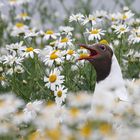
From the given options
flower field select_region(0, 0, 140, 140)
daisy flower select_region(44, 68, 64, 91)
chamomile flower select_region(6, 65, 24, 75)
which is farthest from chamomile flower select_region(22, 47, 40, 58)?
daisy flower select_region(44, 68, 64, 91)

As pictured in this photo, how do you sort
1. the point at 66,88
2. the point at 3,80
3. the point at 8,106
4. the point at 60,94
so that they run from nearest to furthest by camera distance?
the point at 8,106
the point at 60,94
the point at 66,88
the point at 3,80

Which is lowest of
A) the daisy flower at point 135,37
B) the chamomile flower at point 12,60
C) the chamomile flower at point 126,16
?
the chamomile flower at point 12,60

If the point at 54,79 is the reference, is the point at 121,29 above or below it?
above

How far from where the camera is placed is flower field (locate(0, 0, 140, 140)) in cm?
137

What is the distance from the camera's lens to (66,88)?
3156mm

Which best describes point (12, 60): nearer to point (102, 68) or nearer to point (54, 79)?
point (54, 79)

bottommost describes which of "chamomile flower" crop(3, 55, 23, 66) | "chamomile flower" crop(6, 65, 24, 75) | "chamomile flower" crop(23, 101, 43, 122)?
"chamomile flower" crop(6, 65, 24, 75)

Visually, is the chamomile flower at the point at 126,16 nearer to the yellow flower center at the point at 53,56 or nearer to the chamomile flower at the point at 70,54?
the chamomile flower at the point at 70,54

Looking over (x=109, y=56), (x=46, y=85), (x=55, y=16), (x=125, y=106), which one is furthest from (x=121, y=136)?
(x=55, y=16)

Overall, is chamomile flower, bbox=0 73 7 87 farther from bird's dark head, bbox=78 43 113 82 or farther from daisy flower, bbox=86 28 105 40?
bird's dark head, bbox=78 43 113 82

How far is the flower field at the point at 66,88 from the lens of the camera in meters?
1.37

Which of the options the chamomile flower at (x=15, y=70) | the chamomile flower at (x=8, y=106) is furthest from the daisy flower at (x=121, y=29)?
the chamomile flower at (x=8, y=106)

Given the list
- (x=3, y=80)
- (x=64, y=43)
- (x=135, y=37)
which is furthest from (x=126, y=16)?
(x=3, y=80)

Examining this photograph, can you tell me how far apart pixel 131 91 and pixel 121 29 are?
196 cm
